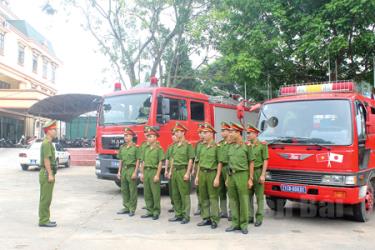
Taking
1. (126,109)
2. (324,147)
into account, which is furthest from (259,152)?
(126,109)

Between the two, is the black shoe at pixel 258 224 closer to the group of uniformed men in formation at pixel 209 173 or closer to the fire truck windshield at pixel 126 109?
the group of uniformed men in formation at pixel 209 173

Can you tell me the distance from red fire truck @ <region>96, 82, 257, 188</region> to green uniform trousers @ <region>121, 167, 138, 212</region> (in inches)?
55.2

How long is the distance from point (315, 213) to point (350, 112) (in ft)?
7.46

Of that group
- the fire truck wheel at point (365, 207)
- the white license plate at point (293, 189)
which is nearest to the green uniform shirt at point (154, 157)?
the white license plate at point (293, 189)

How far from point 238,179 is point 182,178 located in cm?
119

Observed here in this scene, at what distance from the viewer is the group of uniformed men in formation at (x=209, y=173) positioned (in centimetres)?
635

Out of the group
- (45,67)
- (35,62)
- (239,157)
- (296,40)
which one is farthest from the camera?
(45,67)

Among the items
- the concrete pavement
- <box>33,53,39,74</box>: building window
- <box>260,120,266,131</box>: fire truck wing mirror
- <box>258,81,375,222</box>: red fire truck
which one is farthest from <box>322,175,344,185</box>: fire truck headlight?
<box>33,53,39,74</box>: building window

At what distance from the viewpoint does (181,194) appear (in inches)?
278

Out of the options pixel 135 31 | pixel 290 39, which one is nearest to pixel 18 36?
pixel 135 31

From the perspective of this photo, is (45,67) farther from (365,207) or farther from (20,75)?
(365,207)

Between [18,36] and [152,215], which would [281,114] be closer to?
[152,215]

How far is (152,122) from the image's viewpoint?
9117 mm

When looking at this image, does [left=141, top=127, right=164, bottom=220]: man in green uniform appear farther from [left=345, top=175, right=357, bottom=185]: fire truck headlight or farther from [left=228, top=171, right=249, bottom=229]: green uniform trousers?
[left=345, top=175, right=357, bottom=185]: fire truck headlight
